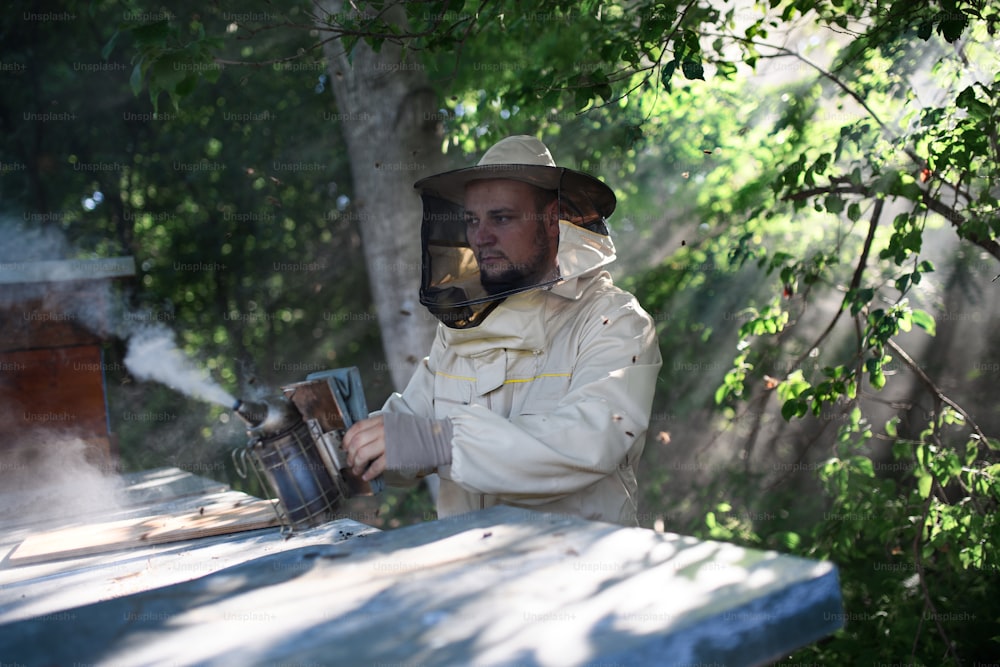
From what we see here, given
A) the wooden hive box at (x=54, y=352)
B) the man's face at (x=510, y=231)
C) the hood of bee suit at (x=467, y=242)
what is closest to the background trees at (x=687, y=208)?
the hood of bee suit at (x=467, y=242)

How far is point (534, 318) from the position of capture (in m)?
2.76

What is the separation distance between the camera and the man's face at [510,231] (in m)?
3.13

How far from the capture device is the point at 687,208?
714 centimetres

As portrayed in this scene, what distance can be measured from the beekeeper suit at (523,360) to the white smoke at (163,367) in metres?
0.70

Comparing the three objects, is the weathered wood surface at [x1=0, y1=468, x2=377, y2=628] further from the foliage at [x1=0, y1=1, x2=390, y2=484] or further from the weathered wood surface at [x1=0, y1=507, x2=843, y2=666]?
the foliage at [x1=0, y1=1, x2=390, y2=484]

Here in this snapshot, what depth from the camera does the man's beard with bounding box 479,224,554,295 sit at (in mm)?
2990

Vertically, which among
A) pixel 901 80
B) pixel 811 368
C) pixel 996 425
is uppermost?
pixel 901 80

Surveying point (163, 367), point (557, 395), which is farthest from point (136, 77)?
point (557, 395)

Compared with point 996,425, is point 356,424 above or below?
above

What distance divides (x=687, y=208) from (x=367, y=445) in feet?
17.7

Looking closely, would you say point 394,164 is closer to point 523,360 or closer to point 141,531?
point 523,360

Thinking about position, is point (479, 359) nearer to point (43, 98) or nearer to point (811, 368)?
point (811, 368)

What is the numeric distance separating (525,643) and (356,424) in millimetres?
1406

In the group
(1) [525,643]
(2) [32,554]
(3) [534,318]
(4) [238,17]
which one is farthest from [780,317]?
(4) [238,17]
